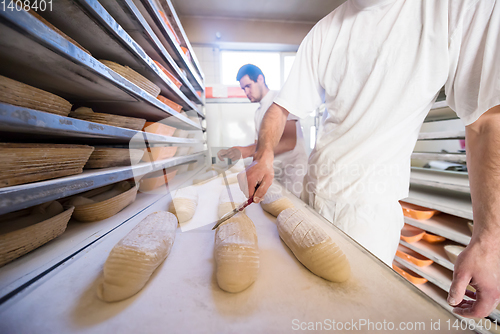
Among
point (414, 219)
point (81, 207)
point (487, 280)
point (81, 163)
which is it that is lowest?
point (414, 219)

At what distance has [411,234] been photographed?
162cm

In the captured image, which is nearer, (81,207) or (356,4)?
(81,207)

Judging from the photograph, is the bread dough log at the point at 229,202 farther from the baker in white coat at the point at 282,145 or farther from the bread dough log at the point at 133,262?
Answer: the baker in white coat at the point at 282,145

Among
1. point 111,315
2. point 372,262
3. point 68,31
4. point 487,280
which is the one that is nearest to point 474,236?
point 487,280

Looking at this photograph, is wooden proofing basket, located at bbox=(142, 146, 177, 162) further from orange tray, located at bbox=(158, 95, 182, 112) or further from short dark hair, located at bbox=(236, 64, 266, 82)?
short dark hair, located at bbox=(236, 64, 266, 82)

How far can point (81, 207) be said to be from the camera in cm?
79

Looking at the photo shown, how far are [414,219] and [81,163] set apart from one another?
230 centimetres

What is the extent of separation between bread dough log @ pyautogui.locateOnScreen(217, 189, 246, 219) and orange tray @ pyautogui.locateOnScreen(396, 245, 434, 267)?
1689 mm

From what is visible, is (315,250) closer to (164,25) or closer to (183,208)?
(183,208)

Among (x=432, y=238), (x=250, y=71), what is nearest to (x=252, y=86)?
(x=250, y=71)

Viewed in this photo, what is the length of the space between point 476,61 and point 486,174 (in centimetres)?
45

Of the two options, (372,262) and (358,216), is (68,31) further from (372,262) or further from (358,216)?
(358,216)

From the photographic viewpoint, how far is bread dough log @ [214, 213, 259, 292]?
49 centimetres

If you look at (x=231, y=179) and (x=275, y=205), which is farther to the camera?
(x=231, y=179)
